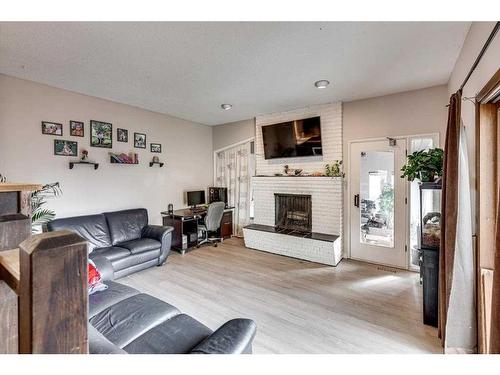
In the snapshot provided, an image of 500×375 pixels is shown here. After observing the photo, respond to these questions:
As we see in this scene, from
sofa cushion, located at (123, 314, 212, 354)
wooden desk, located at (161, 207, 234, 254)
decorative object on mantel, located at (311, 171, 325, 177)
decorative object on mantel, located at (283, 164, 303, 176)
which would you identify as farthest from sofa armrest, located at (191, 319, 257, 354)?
decorative object on mantel, located at (283, 164, 303, 176)

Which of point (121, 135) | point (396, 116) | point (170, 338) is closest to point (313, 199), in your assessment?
point (396, 116)

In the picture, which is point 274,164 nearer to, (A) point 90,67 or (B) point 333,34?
(B) point 333,34

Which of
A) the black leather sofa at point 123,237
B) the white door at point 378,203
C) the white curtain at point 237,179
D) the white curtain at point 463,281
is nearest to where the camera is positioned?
the white curtain at point 463,281

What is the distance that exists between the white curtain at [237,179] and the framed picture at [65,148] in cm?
292

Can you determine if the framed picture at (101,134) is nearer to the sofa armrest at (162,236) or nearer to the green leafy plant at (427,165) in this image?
the sofa armrest at (162,236)

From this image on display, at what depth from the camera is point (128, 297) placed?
1977 millimetres

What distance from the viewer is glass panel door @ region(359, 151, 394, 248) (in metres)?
3.72

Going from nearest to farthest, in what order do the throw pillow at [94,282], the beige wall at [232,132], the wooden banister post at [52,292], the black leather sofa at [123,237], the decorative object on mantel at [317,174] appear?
the wooden banister post at [52,292] < the throw pillow at [94,282] < the black leather sofa at [123,237] < the decorative object on mantel at [317,174] < the beige wall at [232,132]

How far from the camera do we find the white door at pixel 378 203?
3.63 metres

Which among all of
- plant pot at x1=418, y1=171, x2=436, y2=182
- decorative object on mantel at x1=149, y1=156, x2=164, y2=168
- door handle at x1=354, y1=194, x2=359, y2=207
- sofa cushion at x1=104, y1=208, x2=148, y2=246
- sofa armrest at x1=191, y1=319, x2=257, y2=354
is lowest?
sofa armrest at x1=191, y1=319, x2=257, y2=354

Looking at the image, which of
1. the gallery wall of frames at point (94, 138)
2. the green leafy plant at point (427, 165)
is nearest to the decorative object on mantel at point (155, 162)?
the gallery wall of frames at point (94, 138)

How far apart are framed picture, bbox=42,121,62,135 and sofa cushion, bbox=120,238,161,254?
5.97 feet

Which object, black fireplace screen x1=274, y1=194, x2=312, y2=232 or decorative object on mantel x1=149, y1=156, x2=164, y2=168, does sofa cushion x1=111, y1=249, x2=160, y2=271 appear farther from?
black fireplace screen x1=274, y1=194, x2=312, y2=232
